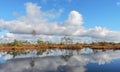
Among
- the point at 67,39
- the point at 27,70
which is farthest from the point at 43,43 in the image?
the point at 27,70

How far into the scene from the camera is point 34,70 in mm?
34094

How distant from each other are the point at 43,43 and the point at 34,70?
86517 millimetres

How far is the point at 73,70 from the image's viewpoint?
33625 millimetres

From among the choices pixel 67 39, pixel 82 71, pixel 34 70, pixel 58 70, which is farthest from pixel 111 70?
pixel 67 39

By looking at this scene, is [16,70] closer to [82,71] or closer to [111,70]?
[82,71]

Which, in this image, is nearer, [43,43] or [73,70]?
[73,70]

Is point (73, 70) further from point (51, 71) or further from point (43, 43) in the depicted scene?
point (43, 43)

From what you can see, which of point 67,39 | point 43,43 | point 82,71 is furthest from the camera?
point 67,39

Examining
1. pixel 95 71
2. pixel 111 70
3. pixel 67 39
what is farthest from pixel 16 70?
pixel 67 39

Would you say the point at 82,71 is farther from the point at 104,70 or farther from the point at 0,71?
the point at 0,71

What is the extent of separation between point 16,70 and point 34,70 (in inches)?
92.3

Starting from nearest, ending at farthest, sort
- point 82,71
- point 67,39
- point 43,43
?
point 82,71 → point 43,43 → point 67,39

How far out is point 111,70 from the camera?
34.7 meters

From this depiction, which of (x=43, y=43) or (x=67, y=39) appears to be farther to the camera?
(x=67, y=39)
